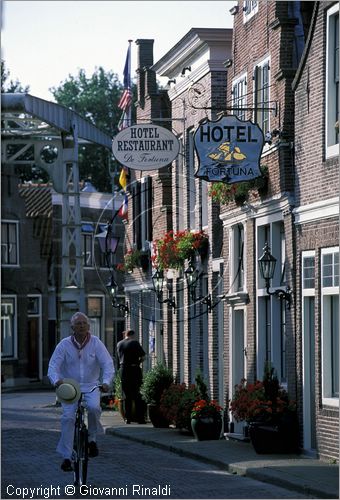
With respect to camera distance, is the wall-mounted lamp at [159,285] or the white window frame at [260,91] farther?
the wall-mounted lamp at [159,285]

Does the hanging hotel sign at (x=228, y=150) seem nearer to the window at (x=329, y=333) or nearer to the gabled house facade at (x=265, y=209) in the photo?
the gabled house facade at (x=265, y=209)

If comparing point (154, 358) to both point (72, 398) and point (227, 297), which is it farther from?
point (72, 398)

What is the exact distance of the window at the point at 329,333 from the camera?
62.8ft

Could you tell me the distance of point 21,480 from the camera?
1681cm

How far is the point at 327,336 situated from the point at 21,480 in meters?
4.74

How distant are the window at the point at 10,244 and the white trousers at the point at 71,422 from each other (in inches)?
1542

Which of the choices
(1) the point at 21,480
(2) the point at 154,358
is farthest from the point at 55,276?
(1) the point at 21,480

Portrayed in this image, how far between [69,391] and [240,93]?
10.5 meters

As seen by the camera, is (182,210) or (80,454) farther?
(182,210)

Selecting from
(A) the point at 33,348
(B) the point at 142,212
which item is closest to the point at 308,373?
(B) the point at 142,212

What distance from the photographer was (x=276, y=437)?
20609mm

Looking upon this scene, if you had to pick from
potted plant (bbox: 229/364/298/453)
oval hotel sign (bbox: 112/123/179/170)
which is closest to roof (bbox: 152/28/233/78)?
oval hotel sign (bbox: 112/123/179/170)

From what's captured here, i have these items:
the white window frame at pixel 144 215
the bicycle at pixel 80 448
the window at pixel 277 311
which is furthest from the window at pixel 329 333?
the white window frame at pixel 144 215

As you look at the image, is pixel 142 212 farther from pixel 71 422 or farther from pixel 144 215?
pixel 71 422
